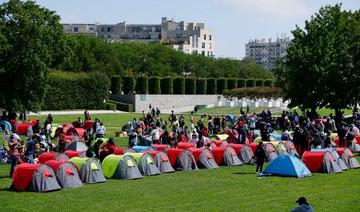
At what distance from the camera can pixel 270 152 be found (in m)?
32.2

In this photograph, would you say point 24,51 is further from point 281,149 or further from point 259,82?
point 259,82

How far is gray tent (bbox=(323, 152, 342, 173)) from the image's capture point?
28.6m

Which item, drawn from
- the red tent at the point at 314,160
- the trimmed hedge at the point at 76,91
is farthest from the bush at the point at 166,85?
the red tent at the point at 314,160

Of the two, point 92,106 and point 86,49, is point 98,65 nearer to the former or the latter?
point 86,49

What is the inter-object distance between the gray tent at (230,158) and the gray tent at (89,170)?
752cm

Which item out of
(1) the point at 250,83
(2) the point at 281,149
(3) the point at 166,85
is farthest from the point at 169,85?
(2) the point at 281,149

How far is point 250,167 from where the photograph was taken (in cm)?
3028

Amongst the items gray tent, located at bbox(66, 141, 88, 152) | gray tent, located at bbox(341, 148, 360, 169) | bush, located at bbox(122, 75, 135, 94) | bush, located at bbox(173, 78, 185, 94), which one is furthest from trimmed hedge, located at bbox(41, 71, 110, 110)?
gray tent, located at bbox(341, 148, 360, 169)

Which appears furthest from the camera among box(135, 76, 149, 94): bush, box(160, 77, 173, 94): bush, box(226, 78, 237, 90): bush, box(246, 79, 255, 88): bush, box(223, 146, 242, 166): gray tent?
box(246, 79, 255, 88): bush

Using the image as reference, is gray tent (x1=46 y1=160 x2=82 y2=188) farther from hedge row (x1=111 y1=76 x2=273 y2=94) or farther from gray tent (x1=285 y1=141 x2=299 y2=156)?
hedge row (x1=111 y1=76 x2=273 y2=94)

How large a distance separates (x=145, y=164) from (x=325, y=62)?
31031 mm

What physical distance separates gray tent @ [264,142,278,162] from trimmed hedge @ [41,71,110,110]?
4721 centimetres

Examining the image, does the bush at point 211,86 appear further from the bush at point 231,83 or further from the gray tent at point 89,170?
the gray tent at point 89,170

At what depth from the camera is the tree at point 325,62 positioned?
178 feet
